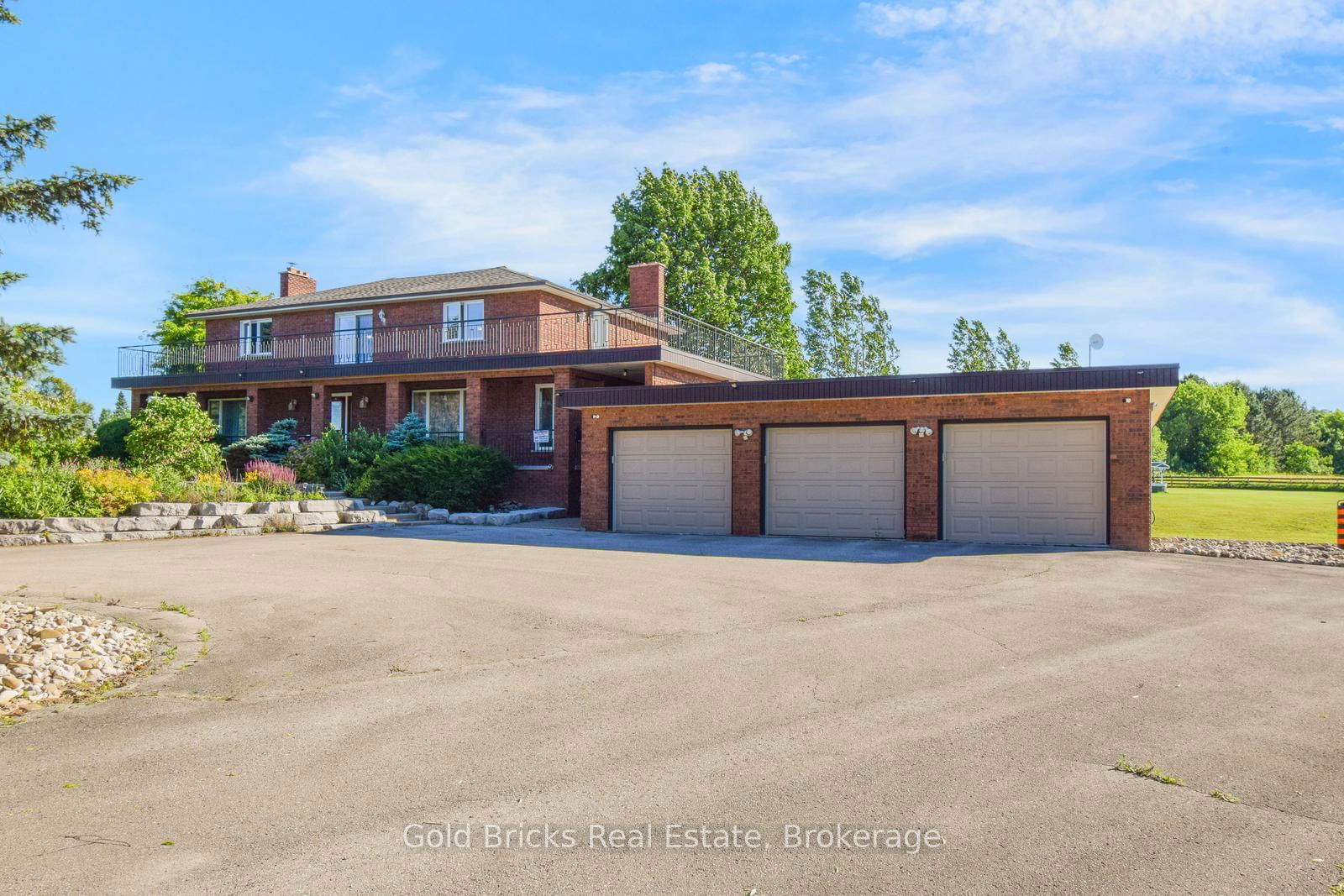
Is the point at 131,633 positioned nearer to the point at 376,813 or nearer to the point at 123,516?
the point at 376,813

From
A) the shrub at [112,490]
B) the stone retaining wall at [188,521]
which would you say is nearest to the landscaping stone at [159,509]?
the stone retaining wall at [188,521]

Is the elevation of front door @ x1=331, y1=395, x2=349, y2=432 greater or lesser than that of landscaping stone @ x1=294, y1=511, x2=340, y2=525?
greater

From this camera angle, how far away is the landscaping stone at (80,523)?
624 inches

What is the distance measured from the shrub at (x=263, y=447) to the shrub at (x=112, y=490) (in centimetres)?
934

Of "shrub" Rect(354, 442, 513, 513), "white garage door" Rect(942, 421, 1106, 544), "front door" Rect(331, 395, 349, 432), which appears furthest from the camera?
"front door" Rect(331, 395, 349, 432)

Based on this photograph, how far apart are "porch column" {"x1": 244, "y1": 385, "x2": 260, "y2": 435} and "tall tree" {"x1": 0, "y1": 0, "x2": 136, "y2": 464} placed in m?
21.3

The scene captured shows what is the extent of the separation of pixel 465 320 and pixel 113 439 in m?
10.7

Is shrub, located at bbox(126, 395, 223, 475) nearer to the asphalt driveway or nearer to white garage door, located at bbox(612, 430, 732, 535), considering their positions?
white garage door, located at bbox(612, 430, 732, 535)

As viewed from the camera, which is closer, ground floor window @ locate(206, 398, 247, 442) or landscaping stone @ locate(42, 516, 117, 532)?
landscaping stone @ locate(42, 516, 117, 532)

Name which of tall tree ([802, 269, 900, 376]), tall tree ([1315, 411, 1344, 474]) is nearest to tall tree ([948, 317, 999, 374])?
tall tree ([802, 269, 900, 376])

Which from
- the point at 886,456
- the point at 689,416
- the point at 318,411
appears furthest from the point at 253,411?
the point at 886,456

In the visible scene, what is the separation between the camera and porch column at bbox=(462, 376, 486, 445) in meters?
25.6

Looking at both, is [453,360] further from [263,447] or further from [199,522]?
[199,522]

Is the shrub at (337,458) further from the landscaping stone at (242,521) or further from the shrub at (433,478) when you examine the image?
the landscaping stone at (242,521)
